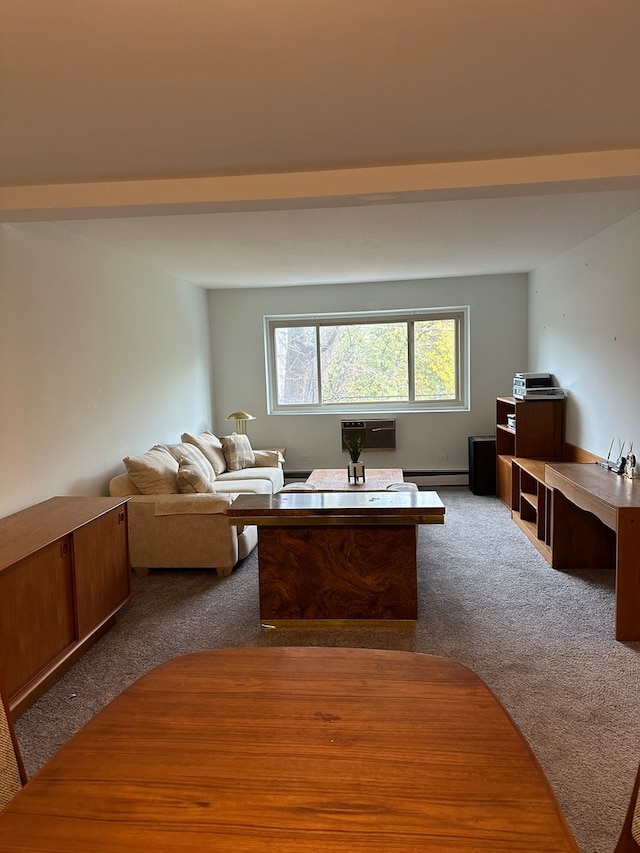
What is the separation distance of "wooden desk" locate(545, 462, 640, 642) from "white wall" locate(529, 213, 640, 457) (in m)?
0.51

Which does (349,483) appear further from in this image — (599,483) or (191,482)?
(599,483)

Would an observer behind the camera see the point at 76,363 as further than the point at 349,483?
No

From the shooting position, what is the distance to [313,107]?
2.04 m

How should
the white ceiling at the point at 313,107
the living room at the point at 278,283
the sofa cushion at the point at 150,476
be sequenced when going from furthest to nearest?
the sofa cushion at the point at 150,476
the living room at the point at 278,283
the white ceiling at the point at 313,107

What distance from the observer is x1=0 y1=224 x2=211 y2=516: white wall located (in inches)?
126

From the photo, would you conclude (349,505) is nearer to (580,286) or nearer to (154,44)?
(154,44)

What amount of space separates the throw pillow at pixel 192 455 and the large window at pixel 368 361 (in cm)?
192

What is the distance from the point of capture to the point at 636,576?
2.86 m

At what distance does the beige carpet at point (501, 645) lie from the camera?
79.9 inches

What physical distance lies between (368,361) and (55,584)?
16.0ft

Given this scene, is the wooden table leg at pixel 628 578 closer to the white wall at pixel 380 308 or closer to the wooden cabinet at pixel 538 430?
the wooden cabinet at pixel 538 430

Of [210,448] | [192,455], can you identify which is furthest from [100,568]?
[210,448]

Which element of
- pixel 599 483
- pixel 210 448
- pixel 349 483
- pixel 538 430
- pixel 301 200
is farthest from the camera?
pixel 210 448

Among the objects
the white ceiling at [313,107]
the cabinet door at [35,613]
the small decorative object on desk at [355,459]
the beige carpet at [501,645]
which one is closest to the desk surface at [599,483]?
the beige carpet at [501,645]
